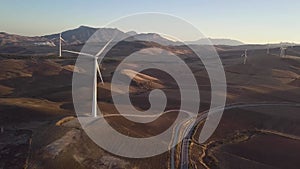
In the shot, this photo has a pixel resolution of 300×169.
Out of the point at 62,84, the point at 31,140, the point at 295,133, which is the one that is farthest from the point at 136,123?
the point at 62,84

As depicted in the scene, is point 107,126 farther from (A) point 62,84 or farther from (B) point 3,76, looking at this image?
(B) point 3,76

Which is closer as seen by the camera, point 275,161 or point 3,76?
point 275,161

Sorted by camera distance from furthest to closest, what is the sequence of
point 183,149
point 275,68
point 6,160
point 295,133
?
point 275,68, point 295,133, point 183,149, point 6,160

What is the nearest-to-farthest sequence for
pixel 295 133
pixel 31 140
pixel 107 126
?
A: pixel 31 140, pixel 107 126, pixel 295 133

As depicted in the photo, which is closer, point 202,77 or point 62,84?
point 62,84

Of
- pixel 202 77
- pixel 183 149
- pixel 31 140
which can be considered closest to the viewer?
pixel 31 140

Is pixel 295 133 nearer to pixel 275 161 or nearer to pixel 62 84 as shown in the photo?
pixel 275 161

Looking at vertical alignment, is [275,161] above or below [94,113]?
below

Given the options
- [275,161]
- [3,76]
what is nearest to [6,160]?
[275,161]

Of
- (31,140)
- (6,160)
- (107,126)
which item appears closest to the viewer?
(6,160)
